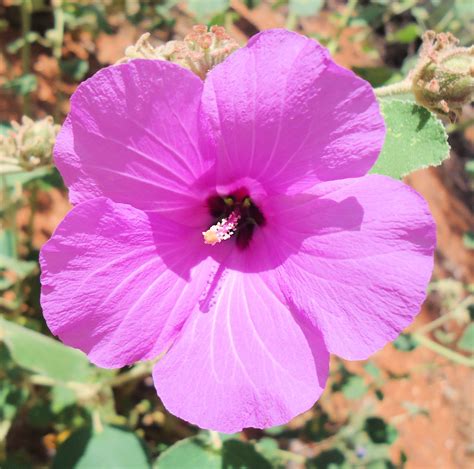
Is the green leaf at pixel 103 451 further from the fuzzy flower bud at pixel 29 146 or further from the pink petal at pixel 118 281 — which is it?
the fuzzy flower bud at pixel 29 146

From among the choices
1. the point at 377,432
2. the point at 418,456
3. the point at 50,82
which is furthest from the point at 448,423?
the point at 50,82

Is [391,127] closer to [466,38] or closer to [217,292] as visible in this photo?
[217,292]

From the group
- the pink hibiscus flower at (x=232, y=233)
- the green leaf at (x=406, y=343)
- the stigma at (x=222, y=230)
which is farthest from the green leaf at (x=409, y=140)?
the green leaf at (x=406, y=343)

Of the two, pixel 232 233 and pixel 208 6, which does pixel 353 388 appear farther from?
pixel 208 6

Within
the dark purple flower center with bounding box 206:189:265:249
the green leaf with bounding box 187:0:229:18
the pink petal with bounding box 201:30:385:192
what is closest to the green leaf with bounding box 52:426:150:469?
the dark purple flower center with bounding box 206:189:265:249

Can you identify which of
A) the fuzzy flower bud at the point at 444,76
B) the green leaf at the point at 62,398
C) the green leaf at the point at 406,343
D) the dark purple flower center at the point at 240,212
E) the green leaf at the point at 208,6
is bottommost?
the green leaf at the point at 62,398

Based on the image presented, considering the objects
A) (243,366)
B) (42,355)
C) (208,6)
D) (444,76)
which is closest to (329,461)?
(42,355)
